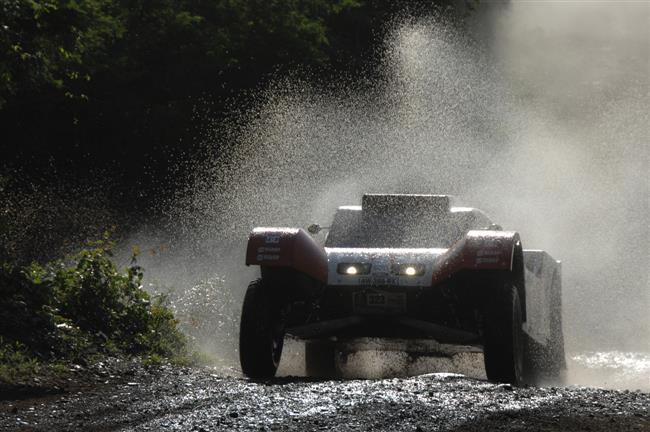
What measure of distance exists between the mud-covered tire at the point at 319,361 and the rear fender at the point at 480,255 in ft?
6.74

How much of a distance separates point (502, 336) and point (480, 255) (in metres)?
0.68

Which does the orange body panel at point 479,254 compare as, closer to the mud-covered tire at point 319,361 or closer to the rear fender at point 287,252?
the rear fender at point 287,252

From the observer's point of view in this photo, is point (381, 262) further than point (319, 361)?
No

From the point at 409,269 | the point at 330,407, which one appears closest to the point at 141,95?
the point at 409,269

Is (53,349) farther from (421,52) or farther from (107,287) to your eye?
(421,52)

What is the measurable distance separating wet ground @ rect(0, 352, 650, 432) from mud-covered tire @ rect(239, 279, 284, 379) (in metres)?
0.64

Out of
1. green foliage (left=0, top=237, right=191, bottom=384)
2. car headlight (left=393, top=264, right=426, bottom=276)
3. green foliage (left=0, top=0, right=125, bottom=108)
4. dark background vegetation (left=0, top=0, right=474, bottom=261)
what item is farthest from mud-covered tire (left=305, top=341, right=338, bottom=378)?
dark background vegetation (left=0, top=0, right=474, bottom=261)

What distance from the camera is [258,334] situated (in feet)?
33.5

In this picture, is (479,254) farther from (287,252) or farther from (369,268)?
(287,252)

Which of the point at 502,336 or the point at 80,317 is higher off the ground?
the point at 80,317

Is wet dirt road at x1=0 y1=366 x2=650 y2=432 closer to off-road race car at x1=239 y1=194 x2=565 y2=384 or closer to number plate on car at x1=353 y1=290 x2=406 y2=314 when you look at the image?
off-road race car at x1=239 y1=194 x2=565 y2=384

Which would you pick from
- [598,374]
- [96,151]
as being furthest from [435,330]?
[96,151]

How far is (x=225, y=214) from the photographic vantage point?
22828mm

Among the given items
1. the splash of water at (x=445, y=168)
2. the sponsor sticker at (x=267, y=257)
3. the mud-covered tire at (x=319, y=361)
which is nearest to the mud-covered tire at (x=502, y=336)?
the sponsor sticker at (x=267, y=257)
